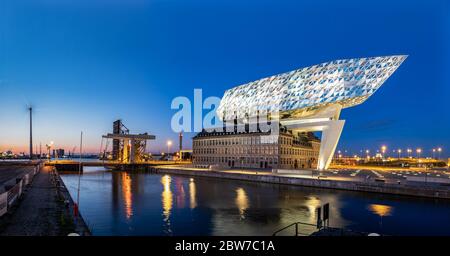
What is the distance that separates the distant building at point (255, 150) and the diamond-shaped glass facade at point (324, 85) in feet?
31.2

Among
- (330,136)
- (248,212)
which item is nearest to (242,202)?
(248,212)

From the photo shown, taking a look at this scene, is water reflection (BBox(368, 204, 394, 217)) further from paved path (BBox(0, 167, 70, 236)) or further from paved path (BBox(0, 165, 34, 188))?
paved path (BBox(0, 165, 34, 188))

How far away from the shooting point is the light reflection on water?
21.1 m

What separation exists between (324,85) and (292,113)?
9726 mm

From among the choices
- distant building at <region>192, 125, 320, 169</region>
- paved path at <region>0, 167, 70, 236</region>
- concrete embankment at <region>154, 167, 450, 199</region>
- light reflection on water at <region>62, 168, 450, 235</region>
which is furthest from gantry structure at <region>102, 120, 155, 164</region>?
paved path at <region>0, 167, 70, 236</region>

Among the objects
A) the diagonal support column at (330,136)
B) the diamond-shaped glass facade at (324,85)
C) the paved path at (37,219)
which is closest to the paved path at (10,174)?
the paved path at (37,219)

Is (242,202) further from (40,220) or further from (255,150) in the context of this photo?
(255,150)

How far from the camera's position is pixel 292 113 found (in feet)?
205

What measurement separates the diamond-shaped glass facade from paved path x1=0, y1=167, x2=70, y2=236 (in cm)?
4282

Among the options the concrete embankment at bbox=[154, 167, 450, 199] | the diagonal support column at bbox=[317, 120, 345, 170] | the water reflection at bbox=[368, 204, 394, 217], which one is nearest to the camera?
the water reflection at bbox=[368, 204, 394, 217]

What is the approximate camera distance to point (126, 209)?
90.6 feet

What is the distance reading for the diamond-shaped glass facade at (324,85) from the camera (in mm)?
50062

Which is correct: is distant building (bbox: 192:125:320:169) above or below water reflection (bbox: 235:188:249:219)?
above
